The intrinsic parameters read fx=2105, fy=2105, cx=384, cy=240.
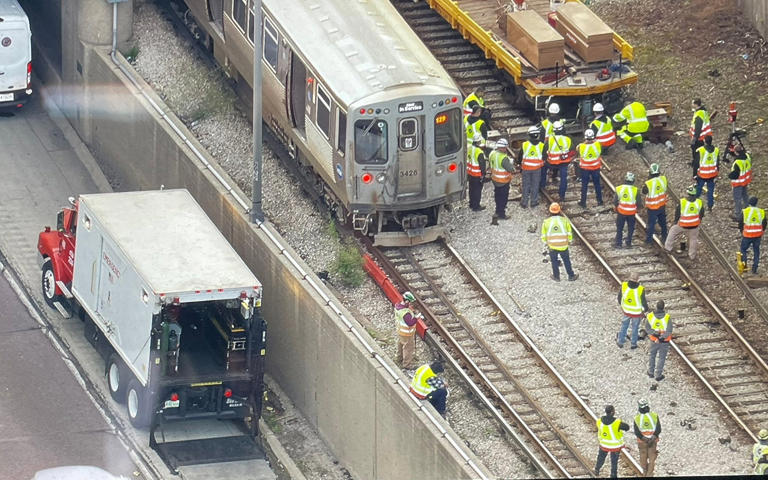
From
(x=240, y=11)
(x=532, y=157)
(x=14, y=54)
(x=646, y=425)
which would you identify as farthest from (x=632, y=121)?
(x=14, y=54)

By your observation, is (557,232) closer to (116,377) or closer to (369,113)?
(369,113)

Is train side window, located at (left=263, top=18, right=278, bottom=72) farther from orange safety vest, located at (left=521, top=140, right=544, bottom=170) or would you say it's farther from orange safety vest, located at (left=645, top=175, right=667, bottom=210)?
orange safety vest, located at (left=645, top=175, right=667, bottom=210)

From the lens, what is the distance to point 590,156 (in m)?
35.4

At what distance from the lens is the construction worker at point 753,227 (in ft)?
112

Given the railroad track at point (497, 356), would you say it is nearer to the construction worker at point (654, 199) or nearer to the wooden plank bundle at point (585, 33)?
the construction worker at point (654, 199)

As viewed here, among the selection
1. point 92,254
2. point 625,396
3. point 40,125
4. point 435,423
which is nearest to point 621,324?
point 625,396

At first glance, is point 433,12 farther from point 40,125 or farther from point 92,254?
point 92,254

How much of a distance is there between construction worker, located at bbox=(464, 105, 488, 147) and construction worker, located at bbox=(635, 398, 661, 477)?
25.6 feet

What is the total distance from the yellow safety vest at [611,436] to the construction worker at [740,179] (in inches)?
312

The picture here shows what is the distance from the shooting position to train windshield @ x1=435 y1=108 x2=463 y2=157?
33781 mm

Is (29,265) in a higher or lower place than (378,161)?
lower

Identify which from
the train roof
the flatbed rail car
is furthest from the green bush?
the flatbed rail car

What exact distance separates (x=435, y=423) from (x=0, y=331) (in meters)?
8.55

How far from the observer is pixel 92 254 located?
109 ft
